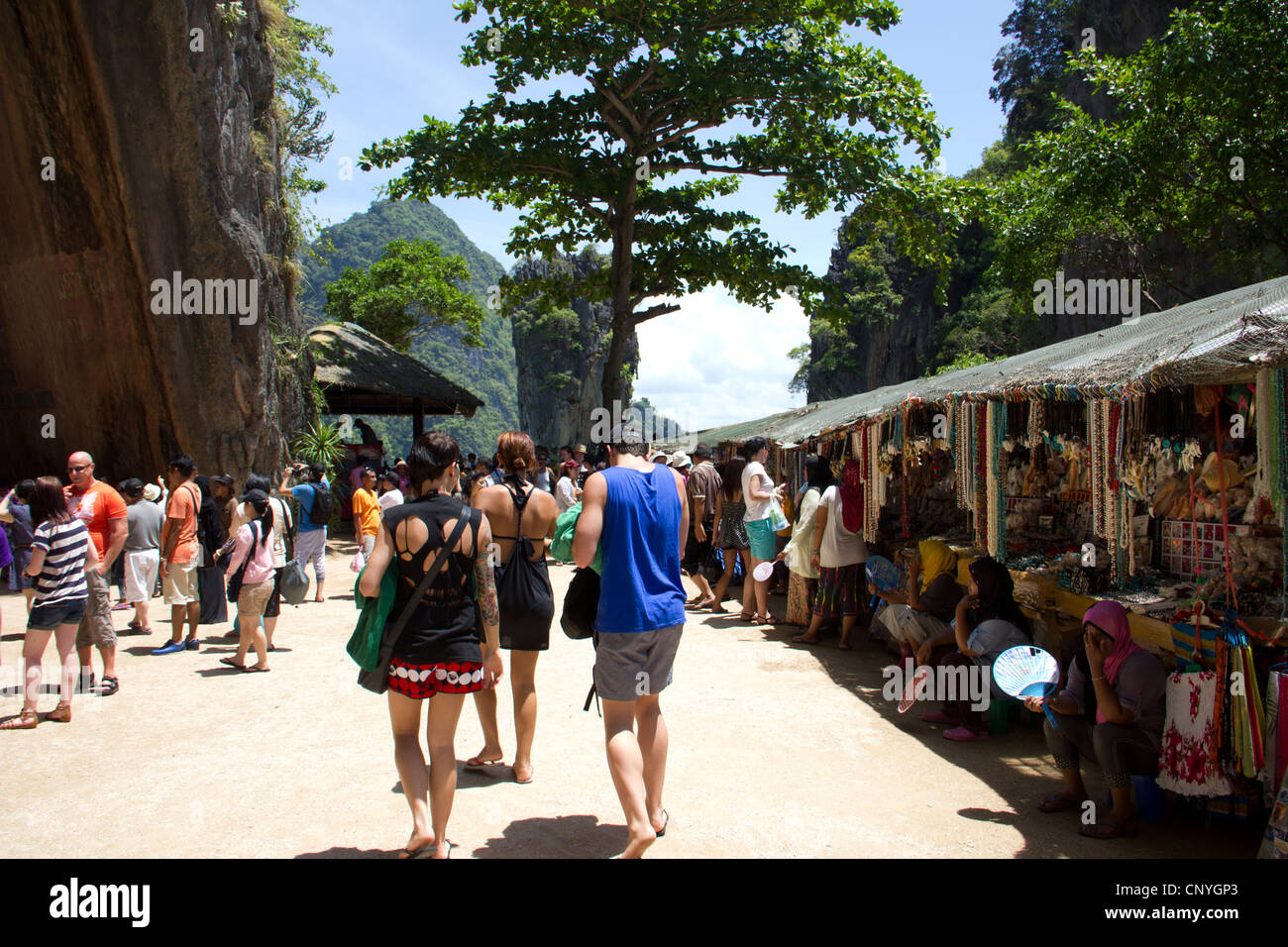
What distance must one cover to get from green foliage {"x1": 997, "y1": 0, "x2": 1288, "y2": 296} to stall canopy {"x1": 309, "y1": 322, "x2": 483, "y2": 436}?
41.4 ft

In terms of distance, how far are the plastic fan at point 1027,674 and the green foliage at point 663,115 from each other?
12.6 metres

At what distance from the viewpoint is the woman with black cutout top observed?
4.19 metres

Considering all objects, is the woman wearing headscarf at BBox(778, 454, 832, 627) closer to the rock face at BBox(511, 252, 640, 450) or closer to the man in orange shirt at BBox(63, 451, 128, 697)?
the man in orange shirt at BBox(63, 451, 128, 697)

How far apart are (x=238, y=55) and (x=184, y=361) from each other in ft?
16.6

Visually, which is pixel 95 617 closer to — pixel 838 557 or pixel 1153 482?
pixel 838 557

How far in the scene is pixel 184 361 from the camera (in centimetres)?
1213

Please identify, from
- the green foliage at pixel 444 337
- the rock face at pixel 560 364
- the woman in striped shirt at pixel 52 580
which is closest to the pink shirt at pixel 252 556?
the woman in striped shirt at pixel 52 580

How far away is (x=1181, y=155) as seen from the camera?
1368 cm

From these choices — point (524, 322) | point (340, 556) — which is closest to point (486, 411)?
→ point (524, 322)

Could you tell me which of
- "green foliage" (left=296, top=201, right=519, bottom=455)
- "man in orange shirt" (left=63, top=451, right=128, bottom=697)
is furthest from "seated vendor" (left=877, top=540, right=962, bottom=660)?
"green foliage" (left=296, top=201, right=519, bottom=455)

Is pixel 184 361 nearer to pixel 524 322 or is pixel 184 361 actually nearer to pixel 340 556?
pixel 340 556

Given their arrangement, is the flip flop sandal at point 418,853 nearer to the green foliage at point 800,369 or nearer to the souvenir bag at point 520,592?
the souvenir bag at point 520,592

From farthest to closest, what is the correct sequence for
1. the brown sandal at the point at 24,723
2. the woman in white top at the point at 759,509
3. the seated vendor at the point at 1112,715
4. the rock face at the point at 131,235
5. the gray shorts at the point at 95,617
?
the rock face at the point at 131,235 < the woman in white top at the point at 759,509 < the gray shorts at the point at 95,617 < the brown sandal at the point at 24,723 < the seated vendor at the point at 1112,715

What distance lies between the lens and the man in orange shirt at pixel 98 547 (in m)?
5.85
